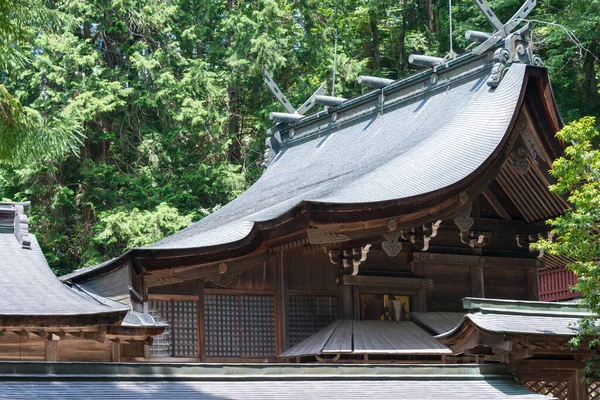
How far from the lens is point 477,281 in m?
15.1

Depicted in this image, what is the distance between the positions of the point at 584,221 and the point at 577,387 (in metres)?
2.07

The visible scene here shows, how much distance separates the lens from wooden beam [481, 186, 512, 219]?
49.8ft

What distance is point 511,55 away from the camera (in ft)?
49.3

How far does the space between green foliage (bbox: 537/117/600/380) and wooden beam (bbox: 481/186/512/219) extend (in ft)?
7.67

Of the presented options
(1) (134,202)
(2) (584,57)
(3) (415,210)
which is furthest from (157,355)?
(2) (584,57)

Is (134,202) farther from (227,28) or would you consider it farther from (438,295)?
(438,295)

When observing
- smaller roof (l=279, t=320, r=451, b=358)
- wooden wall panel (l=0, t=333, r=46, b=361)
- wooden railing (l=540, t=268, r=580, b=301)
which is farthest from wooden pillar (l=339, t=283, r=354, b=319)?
wooden railing (l=540, t=268, r=580, b=301)

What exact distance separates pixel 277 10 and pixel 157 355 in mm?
15369

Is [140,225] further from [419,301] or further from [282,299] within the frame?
[419,301]

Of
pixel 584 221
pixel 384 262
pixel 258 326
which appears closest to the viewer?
pixel 584 221

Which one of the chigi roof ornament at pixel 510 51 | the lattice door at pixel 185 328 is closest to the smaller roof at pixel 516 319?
the lattice door at pixel 185 328

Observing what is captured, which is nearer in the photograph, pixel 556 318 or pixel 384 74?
pixel 556 318

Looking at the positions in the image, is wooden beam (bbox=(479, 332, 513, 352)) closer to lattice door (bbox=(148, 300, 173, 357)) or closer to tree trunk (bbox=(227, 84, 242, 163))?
lattice door (bbox=(148, 300, 173, 357))

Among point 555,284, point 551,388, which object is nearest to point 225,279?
point 551,388
